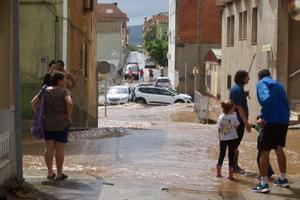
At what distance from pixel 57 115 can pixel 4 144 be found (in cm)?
93

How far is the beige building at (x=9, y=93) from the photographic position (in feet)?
25.7

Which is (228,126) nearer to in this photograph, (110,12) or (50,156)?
(50,156)

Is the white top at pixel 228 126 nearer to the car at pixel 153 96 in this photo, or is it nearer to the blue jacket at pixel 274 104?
the blue jacket at pixel 274 104

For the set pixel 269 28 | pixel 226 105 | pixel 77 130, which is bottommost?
pixel 77 130

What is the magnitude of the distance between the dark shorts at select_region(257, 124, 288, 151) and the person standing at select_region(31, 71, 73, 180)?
2551 mm

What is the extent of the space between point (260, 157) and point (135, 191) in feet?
6.05

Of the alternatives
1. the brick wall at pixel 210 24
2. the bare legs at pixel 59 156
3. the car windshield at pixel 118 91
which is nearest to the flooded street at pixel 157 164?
the bare legs at pixel 59 156

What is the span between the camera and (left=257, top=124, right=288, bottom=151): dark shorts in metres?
8.52

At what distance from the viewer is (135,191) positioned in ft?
26.5

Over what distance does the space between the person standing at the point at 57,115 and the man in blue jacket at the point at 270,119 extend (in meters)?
2.51

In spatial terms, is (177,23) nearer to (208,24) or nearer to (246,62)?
(208,24)

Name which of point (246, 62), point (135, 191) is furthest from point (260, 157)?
point (246, 62)

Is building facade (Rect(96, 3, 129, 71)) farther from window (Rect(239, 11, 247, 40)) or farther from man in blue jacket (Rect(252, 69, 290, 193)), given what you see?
man in blue jacket (Rect(252, 69, 290, 193))

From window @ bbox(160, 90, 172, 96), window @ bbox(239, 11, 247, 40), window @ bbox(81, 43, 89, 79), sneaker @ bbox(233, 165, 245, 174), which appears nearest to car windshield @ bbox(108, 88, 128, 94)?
window @ bbox(160, 90, 172, 96)
